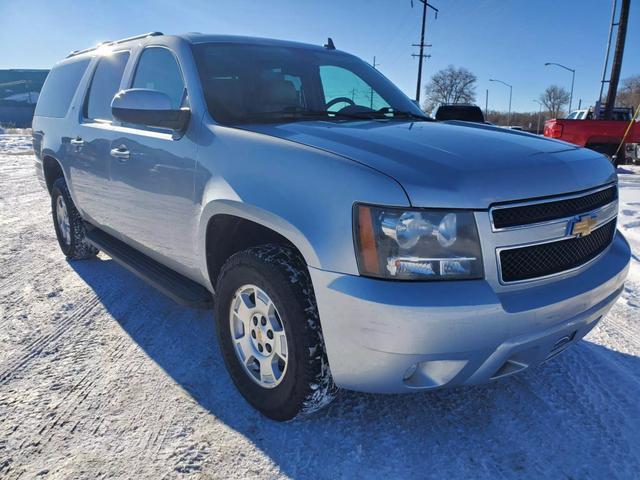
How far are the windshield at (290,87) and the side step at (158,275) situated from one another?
1.01 m

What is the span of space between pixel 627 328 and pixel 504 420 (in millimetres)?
1606

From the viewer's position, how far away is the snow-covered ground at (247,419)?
6.70 ft

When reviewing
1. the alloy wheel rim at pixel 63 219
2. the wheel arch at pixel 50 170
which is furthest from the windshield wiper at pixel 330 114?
the wheel arch at pixel 50 170

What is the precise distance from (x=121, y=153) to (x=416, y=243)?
233 centimetres

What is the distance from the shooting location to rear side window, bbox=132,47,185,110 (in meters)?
2.97

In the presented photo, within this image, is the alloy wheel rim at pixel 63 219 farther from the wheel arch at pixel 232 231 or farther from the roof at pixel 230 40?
the wheel arch at pixel 232 231

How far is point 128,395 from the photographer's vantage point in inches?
100.0

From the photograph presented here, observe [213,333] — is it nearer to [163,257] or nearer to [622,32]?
[163,257]

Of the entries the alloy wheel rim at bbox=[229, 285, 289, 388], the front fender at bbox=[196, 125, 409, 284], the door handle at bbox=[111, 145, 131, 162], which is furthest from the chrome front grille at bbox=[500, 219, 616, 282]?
the door handle at bbox=[111, 145, 131, 162]

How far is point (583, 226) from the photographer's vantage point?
2.10 m

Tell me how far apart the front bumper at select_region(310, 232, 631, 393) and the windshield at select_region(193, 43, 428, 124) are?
1325 millimetres

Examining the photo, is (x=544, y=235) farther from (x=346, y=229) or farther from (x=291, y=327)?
(x=291, y=327)

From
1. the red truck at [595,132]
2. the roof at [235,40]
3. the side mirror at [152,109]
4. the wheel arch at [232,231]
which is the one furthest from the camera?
the red truck at [595,132]

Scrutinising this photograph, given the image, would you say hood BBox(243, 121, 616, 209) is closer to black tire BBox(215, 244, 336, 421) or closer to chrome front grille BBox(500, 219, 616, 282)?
chrome front grille BBox(500, 219, 616, 282)
